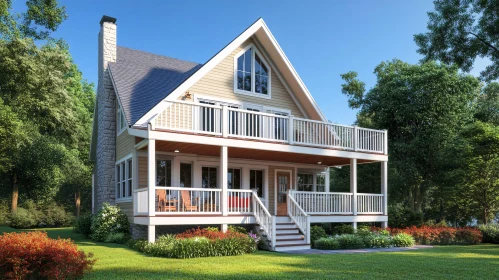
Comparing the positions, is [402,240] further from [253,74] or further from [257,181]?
[253,74]

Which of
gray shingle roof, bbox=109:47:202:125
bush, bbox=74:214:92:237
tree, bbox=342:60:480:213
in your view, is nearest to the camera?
gray shingle roof, bbox=109:47:202:125

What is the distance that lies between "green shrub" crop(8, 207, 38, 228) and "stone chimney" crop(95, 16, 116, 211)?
14046 millimetres

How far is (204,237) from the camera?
533 inches

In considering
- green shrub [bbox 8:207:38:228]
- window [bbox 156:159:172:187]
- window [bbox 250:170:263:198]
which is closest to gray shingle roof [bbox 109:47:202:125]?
window [bbox 156:159:172:187]

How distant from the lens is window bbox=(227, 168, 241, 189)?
19.4 m

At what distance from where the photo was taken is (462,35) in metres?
15.6

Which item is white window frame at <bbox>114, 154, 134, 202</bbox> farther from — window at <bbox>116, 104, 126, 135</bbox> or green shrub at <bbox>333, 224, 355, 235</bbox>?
green shrub at <bbox>333, 224, 355, 235</bbox>

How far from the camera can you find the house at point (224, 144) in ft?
50.2

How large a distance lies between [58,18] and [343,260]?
717 inches

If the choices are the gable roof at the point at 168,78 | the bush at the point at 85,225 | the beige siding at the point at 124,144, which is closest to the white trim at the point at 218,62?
the gable roof at the point at 168,78

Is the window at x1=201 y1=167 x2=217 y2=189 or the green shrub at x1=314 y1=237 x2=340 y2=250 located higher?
the window at x1=201 y1=167 x2=217 y2=189

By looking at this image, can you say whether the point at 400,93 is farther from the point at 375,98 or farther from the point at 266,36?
the point at 266,36

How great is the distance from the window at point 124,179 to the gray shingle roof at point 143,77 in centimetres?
241

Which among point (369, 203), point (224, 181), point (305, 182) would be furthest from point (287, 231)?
point (305, 182)
